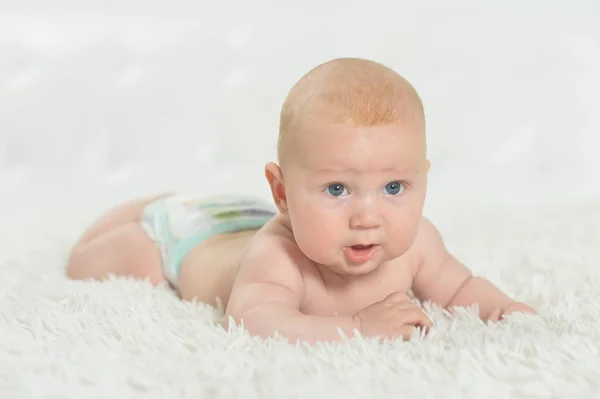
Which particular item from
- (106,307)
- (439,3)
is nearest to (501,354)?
(106,307)

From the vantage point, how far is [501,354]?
1.05 metres

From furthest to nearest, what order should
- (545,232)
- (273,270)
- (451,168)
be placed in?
(451,168) → (545,232) → (273,270)

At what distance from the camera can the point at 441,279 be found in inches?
56.1

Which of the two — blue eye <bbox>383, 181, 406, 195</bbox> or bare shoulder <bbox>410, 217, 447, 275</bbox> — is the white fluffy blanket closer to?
bare shoulder <bbox>410, 217, 447, 275</bbox>

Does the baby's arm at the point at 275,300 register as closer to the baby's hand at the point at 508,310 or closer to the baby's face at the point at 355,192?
the baby's face at the point at 355,192

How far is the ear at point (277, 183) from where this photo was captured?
1274mm

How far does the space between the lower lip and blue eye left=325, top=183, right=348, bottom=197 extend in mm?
79

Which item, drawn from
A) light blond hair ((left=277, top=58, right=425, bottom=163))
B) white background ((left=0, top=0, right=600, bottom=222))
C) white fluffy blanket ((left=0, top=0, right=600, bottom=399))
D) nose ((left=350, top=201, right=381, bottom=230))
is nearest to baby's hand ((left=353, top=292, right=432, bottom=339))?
nose ((left=350, top=201, right=381, bottom=230))

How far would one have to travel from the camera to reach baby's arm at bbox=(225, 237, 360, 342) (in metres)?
1.17

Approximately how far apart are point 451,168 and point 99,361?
176 centimetres

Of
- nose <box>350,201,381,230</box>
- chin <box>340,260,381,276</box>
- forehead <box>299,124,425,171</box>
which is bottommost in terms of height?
chin <box>340,260,381,276</box>

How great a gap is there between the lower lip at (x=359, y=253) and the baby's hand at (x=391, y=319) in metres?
0.07

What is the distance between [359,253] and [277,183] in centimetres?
16

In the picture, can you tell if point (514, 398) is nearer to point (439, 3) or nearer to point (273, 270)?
point (273, 270)
